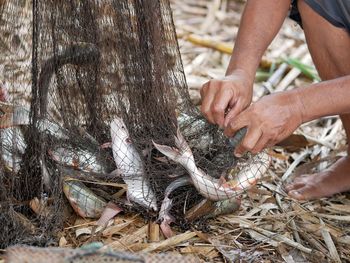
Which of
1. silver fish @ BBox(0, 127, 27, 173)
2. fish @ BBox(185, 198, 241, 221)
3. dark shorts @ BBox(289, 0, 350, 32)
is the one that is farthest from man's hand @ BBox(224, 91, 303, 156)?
silver fish @ BBox(0, 127, 27, 173)

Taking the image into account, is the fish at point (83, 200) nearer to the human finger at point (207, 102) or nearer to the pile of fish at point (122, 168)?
the pile of fish at point (122, 168)

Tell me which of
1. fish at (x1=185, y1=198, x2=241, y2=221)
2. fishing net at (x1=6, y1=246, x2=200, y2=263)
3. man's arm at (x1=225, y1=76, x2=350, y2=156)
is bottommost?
fish at (x1=185, y1=198, x2=241, y2=221)

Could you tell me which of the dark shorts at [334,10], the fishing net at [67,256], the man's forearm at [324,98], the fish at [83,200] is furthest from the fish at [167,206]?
the dark shorts at [334,10]

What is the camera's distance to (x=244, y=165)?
281cm

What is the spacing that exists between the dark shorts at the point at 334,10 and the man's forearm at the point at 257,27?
157mm

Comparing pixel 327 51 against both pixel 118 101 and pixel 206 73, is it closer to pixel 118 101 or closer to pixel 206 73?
pixel 118 101

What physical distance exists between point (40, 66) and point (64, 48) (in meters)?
0.13

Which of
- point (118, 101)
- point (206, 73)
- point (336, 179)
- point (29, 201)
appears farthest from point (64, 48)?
point (206, 73)

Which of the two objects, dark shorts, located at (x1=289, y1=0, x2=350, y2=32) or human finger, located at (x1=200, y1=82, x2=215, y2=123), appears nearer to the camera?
human finger, located at (x1=200, y1=82, x2=215, y2=123)

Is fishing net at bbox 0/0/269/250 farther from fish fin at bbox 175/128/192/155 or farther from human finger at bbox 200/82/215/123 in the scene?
human finger at bbox 200/82/215/123

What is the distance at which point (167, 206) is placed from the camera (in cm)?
284

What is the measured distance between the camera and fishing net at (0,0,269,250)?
2.71 meters

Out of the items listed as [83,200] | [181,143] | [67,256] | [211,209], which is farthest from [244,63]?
[67,256]

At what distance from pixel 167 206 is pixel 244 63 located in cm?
75
